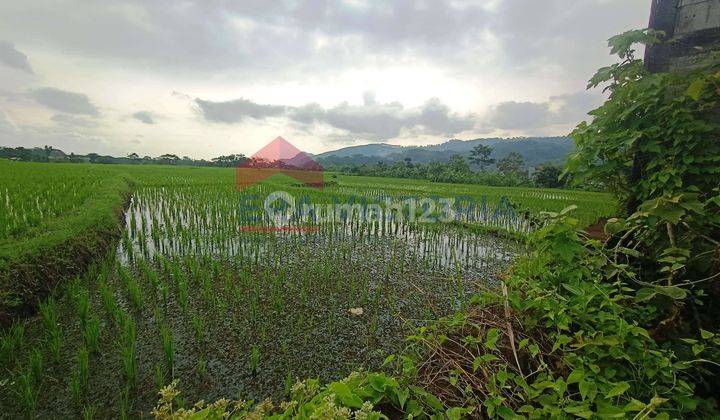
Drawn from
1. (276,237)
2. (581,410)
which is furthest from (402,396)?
(276,237)

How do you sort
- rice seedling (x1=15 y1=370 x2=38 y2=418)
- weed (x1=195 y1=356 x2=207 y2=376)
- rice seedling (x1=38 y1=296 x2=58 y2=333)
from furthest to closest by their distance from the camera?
rice seedling (x1=38 y1=296 x2=58 y2=333)
weed (x1=195 y1=356 x2=207 y2=376)
rice seedling (x1=15 y1=370 x2=38 y2=418)

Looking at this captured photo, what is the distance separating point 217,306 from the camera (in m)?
3.43

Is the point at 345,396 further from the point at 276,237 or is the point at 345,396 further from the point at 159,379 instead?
the point at 276,237

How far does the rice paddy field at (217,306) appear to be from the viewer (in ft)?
7.61

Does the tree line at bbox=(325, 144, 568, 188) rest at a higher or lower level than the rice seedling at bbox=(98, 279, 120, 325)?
higher

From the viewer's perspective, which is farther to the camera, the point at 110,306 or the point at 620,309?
the point at 110,306

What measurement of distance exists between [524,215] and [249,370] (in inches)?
311

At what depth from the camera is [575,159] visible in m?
2.32

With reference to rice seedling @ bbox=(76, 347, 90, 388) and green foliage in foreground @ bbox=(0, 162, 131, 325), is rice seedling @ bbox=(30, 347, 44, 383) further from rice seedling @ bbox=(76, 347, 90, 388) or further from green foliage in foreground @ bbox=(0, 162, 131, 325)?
green foliage in foreground @ bbox=(0, 162, 131, 325)

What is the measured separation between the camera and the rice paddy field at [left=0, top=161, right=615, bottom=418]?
91.3 inches

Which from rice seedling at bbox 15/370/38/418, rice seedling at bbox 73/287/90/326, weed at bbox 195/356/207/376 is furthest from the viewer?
rice seedling at bbox 73/287/90/326

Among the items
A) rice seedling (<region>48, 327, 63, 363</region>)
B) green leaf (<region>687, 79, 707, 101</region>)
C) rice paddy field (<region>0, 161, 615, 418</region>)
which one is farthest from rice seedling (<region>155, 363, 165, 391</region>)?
green leaf (<region>687, 79, 707, 101</region>)

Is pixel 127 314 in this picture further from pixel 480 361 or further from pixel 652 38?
pixel 652 38

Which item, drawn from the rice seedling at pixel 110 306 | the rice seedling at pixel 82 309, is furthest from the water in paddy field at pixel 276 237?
the rice seedling at pixel 82 309
